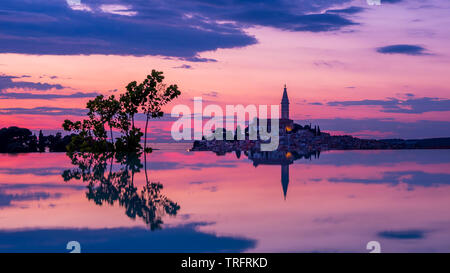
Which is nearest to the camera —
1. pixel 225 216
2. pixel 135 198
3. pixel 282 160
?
pixel 225 216

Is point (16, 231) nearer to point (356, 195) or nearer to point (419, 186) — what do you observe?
point (356, 195)

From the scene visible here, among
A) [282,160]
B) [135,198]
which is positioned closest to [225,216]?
[135,198]

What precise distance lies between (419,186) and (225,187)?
22.9ft

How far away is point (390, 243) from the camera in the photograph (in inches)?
304

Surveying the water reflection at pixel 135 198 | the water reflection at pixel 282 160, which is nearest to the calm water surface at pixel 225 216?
the water reflection at pixel 135 198

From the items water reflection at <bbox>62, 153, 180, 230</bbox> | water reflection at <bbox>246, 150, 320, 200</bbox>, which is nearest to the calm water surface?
water reflection at <bbox>62, 153, 180, 230</bbox>

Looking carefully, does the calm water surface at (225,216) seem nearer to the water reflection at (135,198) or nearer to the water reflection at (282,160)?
the water reflection at (135,198)

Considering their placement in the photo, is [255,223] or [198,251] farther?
[255,223]

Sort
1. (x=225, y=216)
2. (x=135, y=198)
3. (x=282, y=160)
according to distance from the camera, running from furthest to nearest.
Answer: (x=282, y=160), (x=135, y=198), (x=225, y=216)

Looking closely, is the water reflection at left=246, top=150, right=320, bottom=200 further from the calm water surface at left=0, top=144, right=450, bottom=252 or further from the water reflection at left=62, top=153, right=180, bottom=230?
the water reflection at left=62, top=153, right=180, bottom=230

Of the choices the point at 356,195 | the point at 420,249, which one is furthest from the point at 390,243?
the point at 356,195

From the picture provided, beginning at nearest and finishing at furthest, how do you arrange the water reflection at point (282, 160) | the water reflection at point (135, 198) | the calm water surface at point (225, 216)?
the calm water surface at point (225, 216)
the water reflection at point (135, 198)
the water reflection at point (282, 160)

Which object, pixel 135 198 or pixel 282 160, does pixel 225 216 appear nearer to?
pixel 135 198
